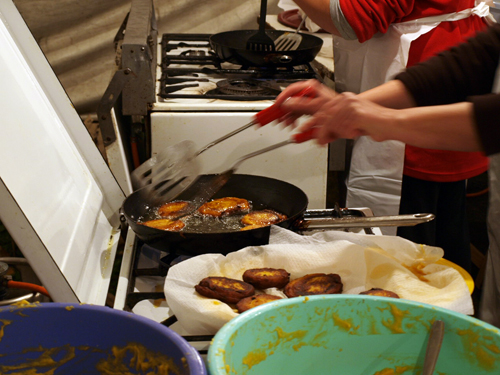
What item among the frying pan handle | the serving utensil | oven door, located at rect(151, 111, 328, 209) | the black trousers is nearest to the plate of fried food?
the frying pan handle

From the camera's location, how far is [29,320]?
0.69 m

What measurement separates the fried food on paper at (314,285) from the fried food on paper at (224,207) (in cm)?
40

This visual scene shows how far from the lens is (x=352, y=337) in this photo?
778 mm

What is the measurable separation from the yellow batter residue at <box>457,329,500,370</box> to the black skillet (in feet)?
1.68

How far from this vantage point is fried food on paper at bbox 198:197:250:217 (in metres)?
1.38

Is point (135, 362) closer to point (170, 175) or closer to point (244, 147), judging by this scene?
point (170, 175)

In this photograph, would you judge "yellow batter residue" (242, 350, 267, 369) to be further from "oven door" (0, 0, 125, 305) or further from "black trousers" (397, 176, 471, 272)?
"black trousers" (397, 176, 471, 272)

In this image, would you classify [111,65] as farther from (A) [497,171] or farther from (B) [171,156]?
(A) [497,171]

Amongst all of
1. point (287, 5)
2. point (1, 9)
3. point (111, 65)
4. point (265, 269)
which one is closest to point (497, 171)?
point (265, 269)

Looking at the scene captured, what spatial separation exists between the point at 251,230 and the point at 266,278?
13 centimetres

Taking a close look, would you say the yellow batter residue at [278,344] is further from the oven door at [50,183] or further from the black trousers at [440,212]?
the black trousers at [440,212]

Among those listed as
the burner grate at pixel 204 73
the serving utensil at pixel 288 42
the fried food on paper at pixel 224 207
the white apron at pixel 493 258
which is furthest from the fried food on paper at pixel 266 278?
the serving utensil at pixel 288 42

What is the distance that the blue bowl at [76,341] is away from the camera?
0.67 m

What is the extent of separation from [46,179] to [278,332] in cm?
60
